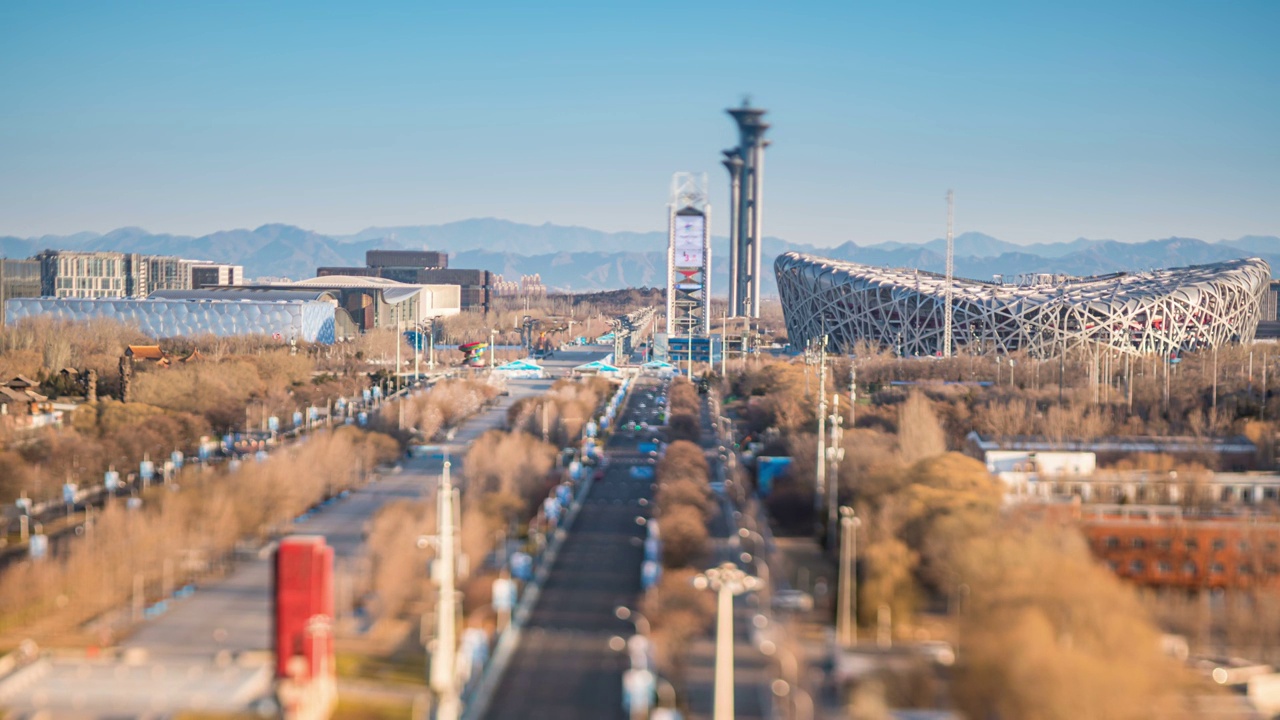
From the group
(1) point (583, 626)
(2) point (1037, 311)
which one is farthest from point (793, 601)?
(2) point (1037, 311)

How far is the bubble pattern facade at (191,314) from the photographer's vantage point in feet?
265

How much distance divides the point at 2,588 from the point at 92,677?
4.44m

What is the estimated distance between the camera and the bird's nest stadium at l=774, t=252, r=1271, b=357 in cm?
6594

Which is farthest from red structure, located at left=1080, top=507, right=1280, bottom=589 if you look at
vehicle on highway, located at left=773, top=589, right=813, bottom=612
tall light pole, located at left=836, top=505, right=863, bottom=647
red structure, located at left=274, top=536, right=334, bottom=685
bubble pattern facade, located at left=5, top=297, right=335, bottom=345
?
bubble pattern facade, located at left=5, top=297, right=335, bottom=345

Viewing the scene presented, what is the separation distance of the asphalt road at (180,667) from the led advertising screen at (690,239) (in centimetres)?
6152

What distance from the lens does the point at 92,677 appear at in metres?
18.0

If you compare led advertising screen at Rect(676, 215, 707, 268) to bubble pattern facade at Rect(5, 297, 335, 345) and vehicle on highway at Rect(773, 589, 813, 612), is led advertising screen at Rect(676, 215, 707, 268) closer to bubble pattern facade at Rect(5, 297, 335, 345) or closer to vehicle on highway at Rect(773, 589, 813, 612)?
bubble pattern facade at Rect(5, 297, 335, 345)

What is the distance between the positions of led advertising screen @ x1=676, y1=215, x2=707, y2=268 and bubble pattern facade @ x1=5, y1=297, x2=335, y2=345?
24.2m

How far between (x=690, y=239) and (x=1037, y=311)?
27084mm

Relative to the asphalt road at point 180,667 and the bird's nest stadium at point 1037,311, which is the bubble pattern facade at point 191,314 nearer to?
the bird's nest stadium at point 1037,311

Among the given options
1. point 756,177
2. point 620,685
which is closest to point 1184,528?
point 620,685

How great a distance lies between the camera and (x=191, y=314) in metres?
82.1

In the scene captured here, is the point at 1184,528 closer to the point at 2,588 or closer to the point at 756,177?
the point at 2,588

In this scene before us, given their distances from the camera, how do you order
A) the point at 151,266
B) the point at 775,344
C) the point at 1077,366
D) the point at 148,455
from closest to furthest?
the point at 148,455 → the point at 1077,366 → the point at 775,344 → the point at 151,266
